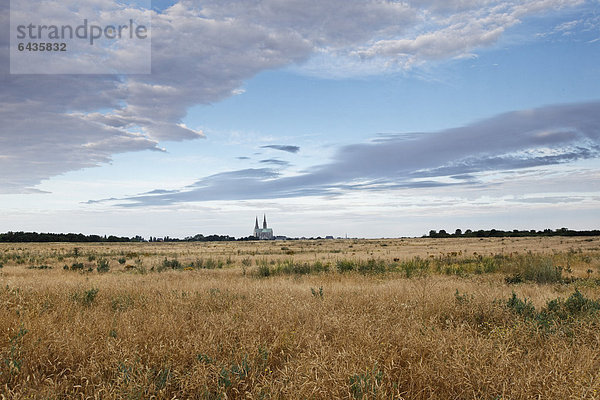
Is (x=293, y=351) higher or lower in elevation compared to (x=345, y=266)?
higher

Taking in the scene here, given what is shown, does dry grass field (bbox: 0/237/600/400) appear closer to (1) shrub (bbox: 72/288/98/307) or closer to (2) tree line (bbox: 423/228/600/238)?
(1) shrub (bbox: 72/288/98/307)

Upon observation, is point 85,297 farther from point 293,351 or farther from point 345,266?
point 345,266

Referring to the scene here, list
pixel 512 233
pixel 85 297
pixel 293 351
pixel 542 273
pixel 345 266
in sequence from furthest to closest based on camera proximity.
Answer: pixel 512 233
pixel 345 266
pixel 542 273
pixel 85 297
pixel 293 351

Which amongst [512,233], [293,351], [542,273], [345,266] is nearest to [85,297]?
[293,351]

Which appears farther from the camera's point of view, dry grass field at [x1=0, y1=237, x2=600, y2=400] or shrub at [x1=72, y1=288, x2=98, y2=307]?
shrub at [x1=72, y1=288, x2=98, y2=307]

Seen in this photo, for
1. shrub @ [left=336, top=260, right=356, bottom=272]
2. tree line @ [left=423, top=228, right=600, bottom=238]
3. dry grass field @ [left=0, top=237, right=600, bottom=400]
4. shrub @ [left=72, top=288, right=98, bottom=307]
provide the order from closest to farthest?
dry grass field @ [left=0, top=237, right=600, bottom=400]
shrub @ [left=72, top=288, right=98, bottom=307]
shrub @ [left=336, top=260, right=356, bottom=272]
tree line @ [left=423, top=228, right=600, bottom=238]

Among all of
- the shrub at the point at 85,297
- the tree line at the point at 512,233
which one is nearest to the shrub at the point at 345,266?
the shrub at the point at 85,297

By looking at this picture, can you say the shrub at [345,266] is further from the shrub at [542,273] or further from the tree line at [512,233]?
the tree line at [512,233]

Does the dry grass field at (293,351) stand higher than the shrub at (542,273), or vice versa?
the dry grass field at (293,351)

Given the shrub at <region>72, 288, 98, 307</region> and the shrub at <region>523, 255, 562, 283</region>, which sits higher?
the shrub at <region>72, 288, 98, 307</region>

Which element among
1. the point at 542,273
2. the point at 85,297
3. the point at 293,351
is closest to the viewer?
the point at 293,351

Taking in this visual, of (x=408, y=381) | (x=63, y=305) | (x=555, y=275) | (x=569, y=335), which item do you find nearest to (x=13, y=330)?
(x=63, y=305)

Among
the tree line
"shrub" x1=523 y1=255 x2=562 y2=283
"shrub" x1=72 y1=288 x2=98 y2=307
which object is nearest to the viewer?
"shrub" x1=72 y1=288 x2=98 y2=307

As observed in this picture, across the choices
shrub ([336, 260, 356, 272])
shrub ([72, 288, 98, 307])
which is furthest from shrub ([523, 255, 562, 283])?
shrub ([72, 288, 98, 307])
